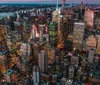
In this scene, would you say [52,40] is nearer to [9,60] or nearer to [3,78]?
[9,60]

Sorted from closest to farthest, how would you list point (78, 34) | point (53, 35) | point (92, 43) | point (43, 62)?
point (43, 62), point (92, 43), point (53, 35), point (78, 34)

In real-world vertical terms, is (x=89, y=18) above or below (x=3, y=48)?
above

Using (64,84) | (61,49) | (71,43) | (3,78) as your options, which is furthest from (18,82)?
(71,43)

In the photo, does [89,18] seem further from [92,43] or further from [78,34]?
[92,43]

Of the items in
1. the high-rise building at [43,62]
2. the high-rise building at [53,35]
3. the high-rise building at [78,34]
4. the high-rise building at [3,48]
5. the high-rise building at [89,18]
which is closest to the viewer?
the high-rise building at [43,62]

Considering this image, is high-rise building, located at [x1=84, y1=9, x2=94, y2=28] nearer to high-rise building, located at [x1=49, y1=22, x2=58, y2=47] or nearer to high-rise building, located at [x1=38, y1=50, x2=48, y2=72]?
high-rise building, located at [x1=49, y1=22, x2=58, y2=47]

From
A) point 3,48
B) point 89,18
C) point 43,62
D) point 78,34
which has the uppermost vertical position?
point 89,18

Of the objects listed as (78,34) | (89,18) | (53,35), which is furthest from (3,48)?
(89,18)

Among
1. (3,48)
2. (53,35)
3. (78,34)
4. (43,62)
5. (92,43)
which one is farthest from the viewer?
(78,34)

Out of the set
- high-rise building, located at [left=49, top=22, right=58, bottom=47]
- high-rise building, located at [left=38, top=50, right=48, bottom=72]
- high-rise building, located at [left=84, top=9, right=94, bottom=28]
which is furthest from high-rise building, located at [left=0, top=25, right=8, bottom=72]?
high-rise building, located at [left=84, top=9, right=94, bottom=28]

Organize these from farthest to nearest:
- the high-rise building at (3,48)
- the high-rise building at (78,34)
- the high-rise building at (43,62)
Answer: the high-rise building at (78,34) → the high-rise building at (3,48) → the high-rise building at (43,62)

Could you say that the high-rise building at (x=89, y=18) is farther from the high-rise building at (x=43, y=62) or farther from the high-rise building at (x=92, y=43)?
the high-rise building at (x=43, y=62)

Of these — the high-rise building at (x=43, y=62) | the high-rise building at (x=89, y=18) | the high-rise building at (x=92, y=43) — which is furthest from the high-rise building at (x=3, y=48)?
the high-rise building at (x=89, y=18)
